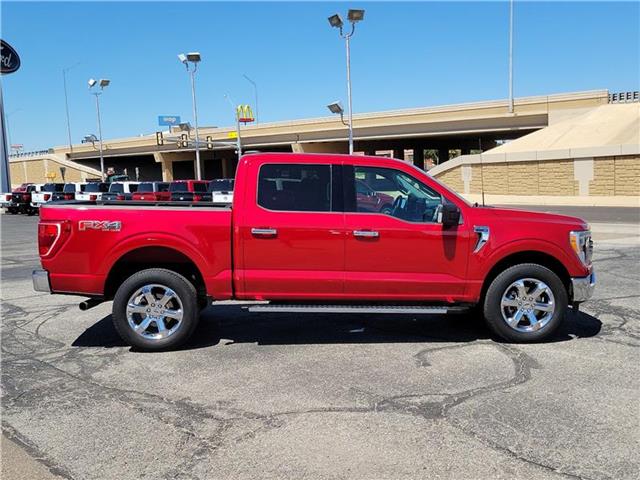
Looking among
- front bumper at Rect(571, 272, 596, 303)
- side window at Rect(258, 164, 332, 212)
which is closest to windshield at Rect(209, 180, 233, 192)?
side window at Rect(258, 164, 332, 212)

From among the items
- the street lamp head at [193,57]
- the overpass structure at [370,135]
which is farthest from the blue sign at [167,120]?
the street lamp head at [193,57]

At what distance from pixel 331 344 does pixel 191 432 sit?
228 cm

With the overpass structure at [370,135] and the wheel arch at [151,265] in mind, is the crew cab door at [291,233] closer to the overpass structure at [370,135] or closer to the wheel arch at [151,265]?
the wheel arch at [151,265]

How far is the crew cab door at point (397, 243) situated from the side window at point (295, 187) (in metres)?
0.23

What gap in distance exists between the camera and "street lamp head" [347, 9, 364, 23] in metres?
30.0

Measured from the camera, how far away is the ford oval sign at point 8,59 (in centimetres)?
3003

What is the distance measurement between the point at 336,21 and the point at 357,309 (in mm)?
28633

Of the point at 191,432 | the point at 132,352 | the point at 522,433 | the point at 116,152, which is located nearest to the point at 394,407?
the point at 522,433

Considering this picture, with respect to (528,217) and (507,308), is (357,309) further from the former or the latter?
(528,217)

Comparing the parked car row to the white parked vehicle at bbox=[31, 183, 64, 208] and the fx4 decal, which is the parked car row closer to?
the white parked vehicle at bbox=[31, 183, 64, 208]

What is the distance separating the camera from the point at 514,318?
575 centimetres

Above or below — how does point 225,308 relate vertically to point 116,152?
below

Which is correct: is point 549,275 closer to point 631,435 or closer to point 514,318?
point 514,318

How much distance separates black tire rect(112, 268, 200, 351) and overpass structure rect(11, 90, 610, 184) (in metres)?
14.3
